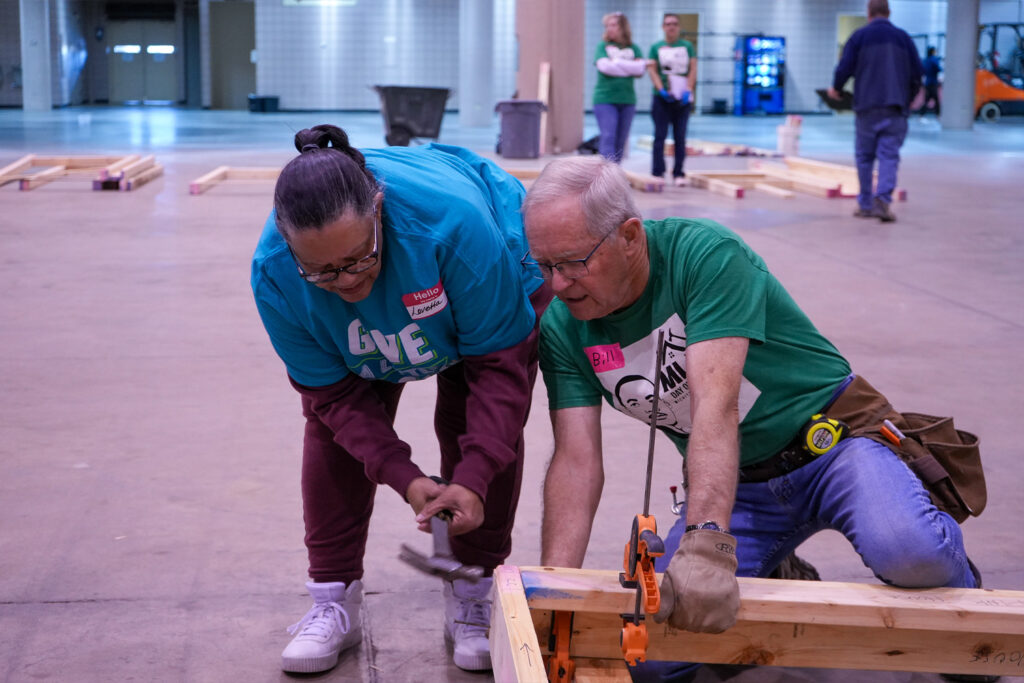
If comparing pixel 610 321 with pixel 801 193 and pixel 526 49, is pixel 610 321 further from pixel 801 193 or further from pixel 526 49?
pixel 526 49

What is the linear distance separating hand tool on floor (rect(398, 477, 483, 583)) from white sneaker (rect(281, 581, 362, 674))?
0.19 m

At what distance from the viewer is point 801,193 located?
387 inches

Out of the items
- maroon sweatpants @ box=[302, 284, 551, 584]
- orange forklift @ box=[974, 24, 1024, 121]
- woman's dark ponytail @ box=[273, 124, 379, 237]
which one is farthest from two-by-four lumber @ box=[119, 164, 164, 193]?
orange forklift @ box=[974, 24, 1024, 121]

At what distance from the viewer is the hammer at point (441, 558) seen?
1845 mm

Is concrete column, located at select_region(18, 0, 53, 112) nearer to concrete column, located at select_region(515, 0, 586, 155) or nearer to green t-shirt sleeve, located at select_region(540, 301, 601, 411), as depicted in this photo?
concrete column, located at select_region(515, 0, 586, 155)

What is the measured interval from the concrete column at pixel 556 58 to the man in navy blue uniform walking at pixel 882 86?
5069mm

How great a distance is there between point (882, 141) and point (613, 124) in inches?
121

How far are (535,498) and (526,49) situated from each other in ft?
33.6

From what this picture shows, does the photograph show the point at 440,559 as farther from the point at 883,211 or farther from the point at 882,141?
the point at 883,211

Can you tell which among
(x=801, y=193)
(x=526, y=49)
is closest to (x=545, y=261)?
(x=801, y=193)

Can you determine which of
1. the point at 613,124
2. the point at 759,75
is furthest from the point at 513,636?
the point at 759,75

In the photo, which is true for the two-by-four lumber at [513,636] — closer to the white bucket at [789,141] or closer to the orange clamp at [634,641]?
the orange clamp at [634,641]

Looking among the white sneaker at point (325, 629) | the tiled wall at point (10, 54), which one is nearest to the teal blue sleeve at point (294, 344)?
the white sneaker at point (325, 629)

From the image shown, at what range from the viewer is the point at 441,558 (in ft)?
6.47
